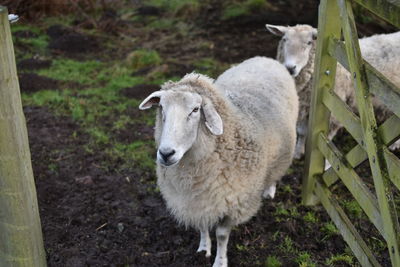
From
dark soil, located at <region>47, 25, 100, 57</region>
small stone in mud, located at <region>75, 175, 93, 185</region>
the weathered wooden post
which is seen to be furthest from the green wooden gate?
dark soil, located at <region>47, 25, 100, 57</region>

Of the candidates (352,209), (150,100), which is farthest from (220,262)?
(352,209)

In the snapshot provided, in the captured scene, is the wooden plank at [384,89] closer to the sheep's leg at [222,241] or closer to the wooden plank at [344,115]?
the wooden plank at [344,115]

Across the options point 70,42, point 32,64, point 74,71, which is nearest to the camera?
point 74,71

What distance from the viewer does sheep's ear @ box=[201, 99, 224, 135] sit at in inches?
103

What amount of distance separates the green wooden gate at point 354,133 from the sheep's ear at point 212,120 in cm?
76

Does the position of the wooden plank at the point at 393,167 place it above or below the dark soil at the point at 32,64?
above

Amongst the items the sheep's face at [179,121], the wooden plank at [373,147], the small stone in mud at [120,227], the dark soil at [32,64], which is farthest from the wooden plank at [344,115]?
the dark soil at [32,64]

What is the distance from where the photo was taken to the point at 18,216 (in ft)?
6.81

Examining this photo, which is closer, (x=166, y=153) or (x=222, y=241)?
(x=166, y=153)

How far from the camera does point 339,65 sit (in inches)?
171

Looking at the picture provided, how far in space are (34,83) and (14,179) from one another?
15.1 feet

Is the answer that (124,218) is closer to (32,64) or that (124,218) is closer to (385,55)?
(385,55)

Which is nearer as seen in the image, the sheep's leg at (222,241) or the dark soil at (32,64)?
the sheep's leg at (222,241)

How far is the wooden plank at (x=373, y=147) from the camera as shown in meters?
2.14
